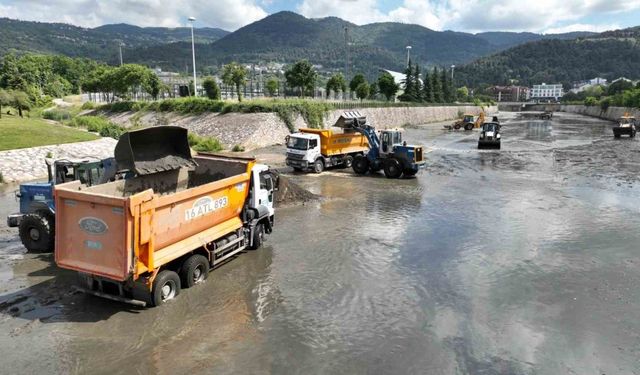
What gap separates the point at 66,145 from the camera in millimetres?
27406

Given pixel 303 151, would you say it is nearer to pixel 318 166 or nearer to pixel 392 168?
pixel 318 166

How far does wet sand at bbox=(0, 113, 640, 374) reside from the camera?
773cm

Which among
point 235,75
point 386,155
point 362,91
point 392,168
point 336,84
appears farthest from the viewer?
point 336,84

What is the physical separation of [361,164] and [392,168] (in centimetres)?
203

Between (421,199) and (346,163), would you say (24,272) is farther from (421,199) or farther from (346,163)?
(346,163)

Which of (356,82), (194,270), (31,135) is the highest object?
(356,82)

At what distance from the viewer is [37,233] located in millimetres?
12828

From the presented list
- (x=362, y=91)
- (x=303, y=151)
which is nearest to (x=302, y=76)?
(x=362, y=91)

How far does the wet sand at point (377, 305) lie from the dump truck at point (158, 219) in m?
0.55

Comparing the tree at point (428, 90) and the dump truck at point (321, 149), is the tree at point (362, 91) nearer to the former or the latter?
the tree at point (428, 90)

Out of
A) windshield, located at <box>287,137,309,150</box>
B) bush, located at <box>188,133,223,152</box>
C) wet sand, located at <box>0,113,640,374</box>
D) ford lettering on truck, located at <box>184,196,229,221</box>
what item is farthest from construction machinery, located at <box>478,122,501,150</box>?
ford lettering on truck, located at <box>184,196,229,221</box>

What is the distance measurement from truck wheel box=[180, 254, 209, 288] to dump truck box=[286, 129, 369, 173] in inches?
617

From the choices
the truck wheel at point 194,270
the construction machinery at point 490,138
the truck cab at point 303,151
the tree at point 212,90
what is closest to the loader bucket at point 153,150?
the truck wheel at point 194,270

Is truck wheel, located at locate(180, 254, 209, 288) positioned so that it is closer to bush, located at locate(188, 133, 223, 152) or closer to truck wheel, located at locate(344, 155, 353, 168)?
truck wheel, located at locate(344, 155, 353, 168)
